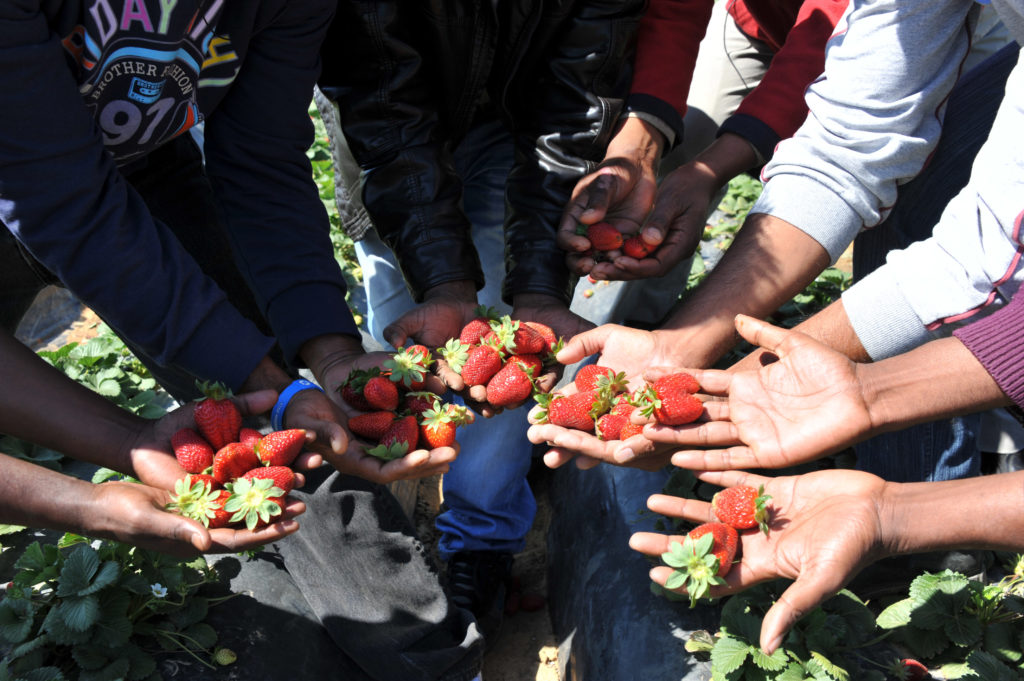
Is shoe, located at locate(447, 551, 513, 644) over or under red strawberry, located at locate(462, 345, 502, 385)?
under

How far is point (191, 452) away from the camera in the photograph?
2162 millimetres

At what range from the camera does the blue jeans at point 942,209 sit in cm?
270

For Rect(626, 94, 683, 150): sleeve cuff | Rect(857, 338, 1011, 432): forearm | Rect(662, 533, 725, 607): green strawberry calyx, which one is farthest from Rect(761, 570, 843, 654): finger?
Rect(626, 94, 683, 150): sleeve cuff

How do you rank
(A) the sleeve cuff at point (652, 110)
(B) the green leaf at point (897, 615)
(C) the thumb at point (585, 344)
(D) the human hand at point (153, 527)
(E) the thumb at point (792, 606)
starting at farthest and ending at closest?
(A) the sleeve cuff at point (652, 110), (C) the thumb at point (585, 344), (B) the green leaf at point (897, 615), (D) the human hand at point (153, 527), (E) the thumb at point (792, 606)

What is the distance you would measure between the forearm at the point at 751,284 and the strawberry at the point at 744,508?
2.20 feet

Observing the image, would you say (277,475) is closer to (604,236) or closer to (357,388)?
(357,388)

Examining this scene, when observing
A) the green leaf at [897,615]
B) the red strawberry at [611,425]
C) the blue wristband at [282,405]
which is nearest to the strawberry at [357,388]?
the blue wristband at [282,405]

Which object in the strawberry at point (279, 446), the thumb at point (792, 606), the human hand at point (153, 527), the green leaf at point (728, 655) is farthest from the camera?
the green leaf at point (728, 655)

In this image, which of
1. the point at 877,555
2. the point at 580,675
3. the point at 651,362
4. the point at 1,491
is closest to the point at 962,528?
the point at 877,555

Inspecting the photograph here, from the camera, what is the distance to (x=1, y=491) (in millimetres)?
1968

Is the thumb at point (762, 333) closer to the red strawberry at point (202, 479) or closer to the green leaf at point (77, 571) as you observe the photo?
the red strawberry at point (202, 479)

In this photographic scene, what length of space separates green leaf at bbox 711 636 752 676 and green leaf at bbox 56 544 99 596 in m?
1.82

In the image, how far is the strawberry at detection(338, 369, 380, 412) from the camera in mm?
2502

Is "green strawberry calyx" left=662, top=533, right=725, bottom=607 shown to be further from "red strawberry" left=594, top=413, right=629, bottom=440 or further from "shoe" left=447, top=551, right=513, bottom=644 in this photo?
"shoe" left=447, top=551, right=513, bottom=644
